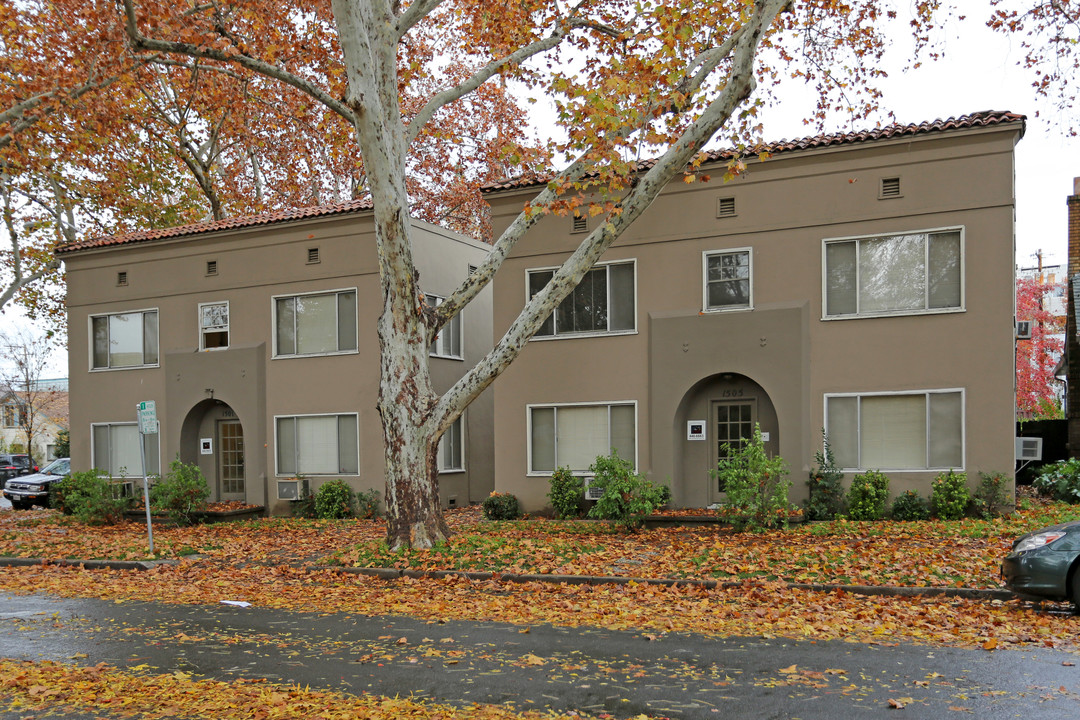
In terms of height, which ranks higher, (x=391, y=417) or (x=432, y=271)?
(x=432, y=271)

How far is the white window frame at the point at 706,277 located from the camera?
16.7 meters

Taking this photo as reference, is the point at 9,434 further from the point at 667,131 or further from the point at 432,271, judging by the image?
the point at 667,131

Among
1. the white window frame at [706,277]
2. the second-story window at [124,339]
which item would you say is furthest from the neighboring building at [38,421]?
the white window frame at [706,277]

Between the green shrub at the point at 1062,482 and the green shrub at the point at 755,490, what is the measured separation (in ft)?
25.1

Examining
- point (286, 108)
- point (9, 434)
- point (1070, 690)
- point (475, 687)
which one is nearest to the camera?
point (1070, 690)

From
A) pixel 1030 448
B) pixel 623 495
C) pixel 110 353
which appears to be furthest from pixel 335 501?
pixel 1030 448

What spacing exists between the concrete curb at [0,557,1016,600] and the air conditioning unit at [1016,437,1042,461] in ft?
32.9

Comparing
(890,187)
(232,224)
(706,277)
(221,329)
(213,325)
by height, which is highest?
(232,224)

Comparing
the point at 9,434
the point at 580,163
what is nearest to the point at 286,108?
the point at 580,163

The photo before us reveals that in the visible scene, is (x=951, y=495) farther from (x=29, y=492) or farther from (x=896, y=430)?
(x=29, y=492)

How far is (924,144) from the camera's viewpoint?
606 inches

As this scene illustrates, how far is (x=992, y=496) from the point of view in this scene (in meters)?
14.8

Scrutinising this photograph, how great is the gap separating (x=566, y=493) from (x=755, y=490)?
14.5 ft

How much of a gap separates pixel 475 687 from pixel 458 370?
15.7 meters
